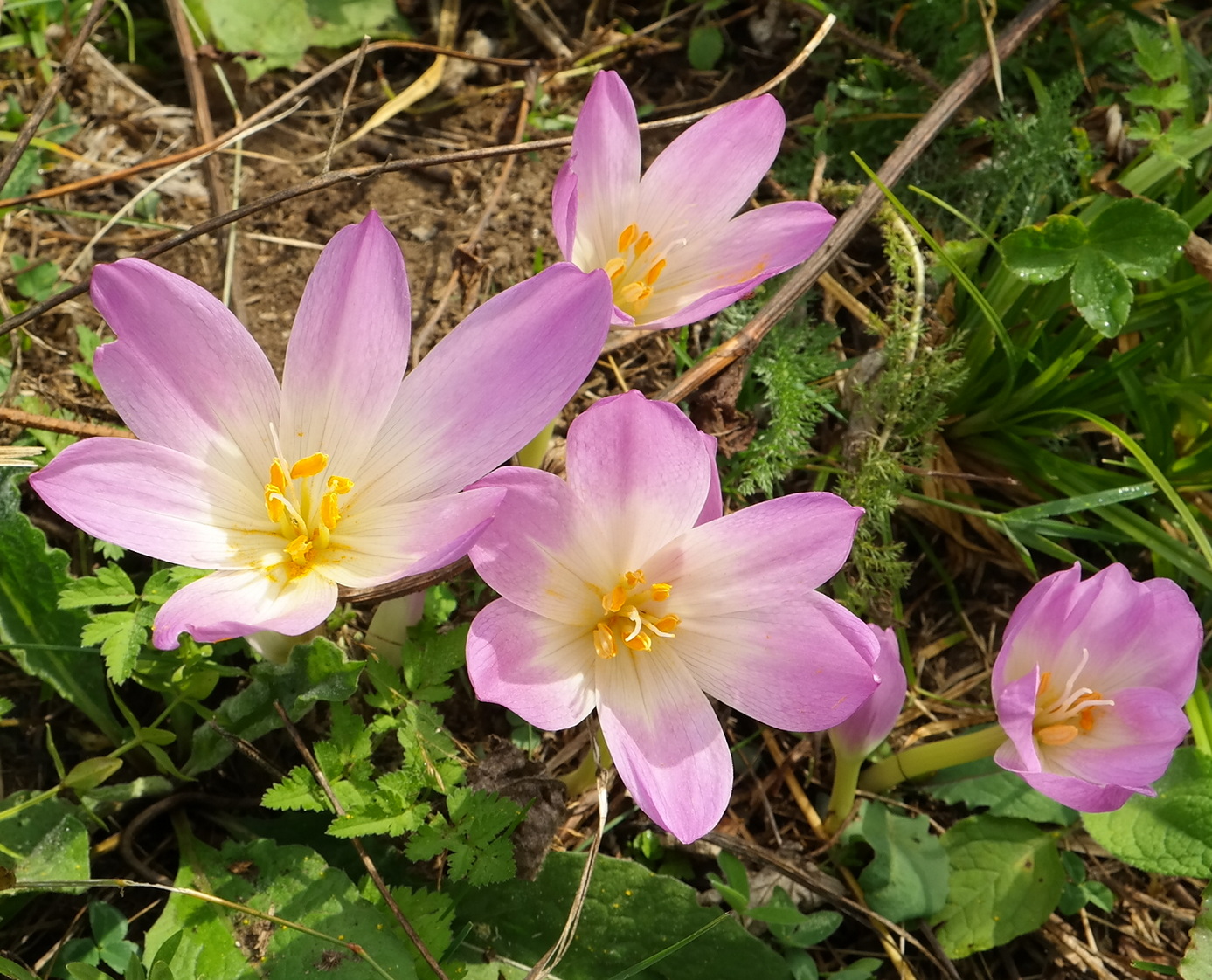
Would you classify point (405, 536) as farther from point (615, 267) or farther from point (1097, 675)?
point (1097, 675)

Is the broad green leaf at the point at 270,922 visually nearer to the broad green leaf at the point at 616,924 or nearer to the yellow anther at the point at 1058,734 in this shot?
the broad green leaf at the point at 616,924

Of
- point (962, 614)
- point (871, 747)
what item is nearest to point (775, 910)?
point (871, 747)

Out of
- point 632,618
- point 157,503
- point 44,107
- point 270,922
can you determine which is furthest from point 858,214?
point 270,922

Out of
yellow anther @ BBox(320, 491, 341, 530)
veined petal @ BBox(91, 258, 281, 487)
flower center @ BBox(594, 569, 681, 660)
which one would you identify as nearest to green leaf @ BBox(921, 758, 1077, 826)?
flower center @ BBox(594, 569, 681, 660)

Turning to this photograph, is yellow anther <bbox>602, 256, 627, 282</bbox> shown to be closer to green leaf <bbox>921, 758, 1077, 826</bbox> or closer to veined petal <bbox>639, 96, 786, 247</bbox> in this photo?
veined petal <bbox>639, 96, 786, 247</bbox>

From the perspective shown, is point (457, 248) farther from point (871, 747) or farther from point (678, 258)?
point (871, 747)

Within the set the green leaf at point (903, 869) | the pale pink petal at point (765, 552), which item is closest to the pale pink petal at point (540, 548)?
the pale pink petal at point (765, 552)
